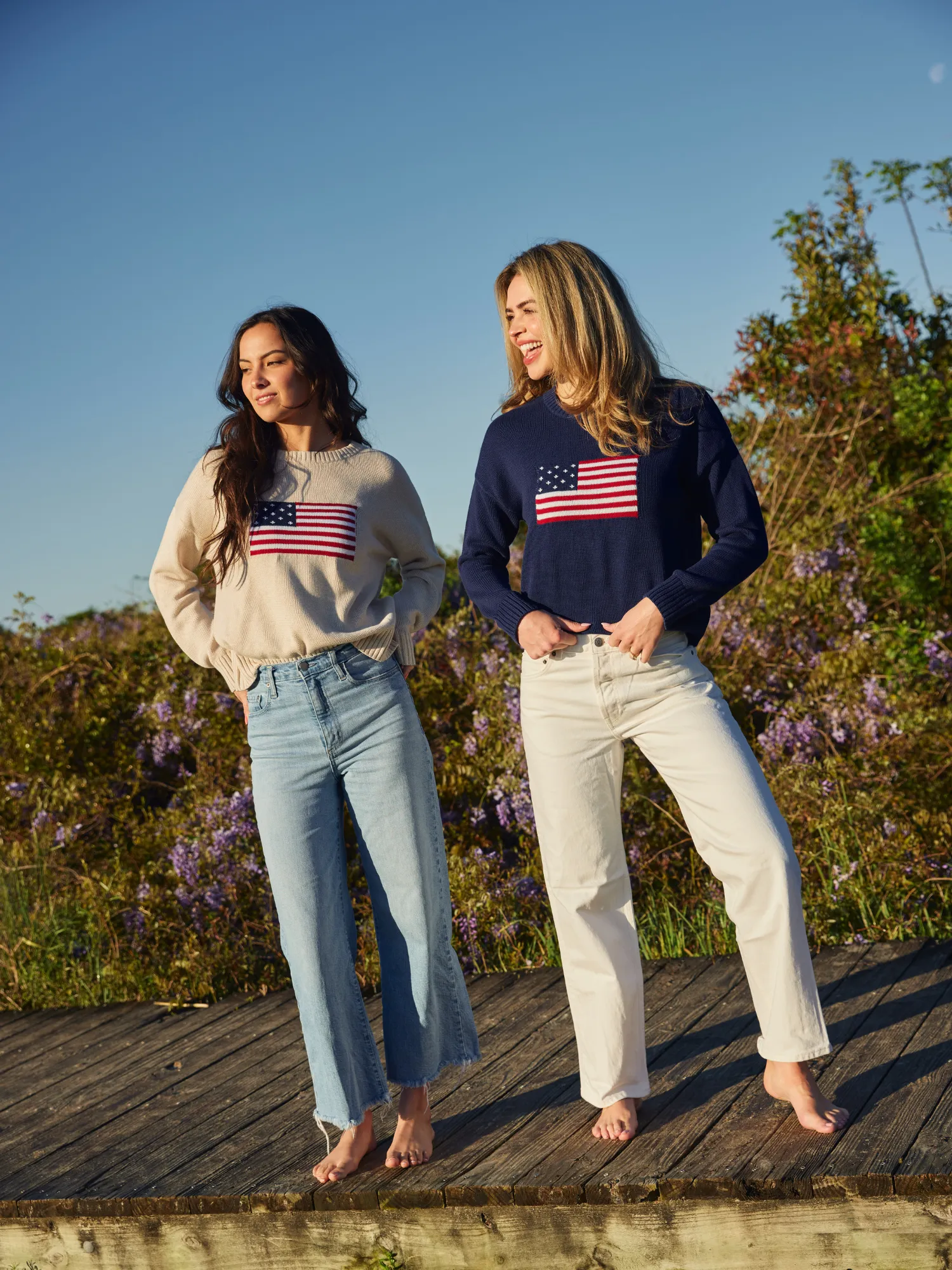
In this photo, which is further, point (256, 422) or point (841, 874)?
point (841, 874)

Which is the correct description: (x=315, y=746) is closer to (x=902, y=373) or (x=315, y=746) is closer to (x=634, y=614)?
(x=634, y=614)

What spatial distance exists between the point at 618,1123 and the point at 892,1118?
0.58 meters

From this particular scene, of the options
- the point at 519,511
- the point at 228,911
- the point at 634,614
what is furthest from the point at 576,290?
the point at 228,911

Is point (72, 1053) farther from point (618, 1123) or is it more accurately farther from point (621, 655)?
point (621, 655)

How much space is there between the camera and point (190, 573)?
114 inches

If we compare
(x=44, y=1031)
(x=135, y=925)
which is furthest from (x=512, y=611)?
(x=135, y=925)

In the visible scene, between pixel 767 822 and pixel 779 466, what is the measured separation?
425 cm

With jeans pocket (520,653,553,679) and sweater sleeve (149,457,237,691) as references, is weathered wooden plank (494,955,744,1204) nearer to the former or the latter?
jeans pocket (520,653,553,679)

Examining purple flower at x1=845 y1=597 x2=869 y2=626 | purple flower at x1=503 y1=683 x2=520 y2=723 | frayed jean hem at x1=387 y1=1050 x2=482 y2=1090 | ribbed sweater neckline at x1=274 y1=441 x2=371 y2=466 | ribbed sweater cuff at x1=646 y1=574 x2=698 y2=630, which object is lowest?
frayed jean hem at x1=387 y1=1050 x2=482 y2=1090

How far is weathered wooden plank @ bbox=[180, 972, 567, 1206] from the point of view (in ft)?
8.91

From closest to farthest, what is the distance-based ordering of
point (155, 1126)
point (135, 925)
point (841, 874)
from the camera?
point (155, 1126) < point (841, 874) < point (135, 925)

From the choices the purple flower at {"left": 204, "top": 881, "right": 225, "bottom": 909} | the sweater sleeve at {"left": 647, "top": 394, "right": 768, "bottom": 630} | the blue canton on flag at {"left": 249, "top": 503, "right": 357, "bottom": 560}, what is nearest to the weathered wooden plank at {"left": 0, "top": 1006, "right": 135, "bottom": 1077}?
the purple flower at {"left": 204, "top": 881, "right": 225, "bottom": 909}

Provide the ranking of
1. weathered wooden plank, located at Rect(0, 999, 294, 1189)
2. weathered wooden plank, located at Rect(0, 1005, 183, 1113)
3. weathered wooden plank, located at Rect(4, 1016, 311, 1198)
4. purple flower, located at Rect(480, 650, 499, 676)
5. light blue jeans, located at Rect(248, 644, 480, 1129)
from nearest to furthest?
1. light blue jeans, located at Rect(248, 644, 480, 1129)
2. weathered wooden plank, located at Rect(4, 1016, 311, 1198)
3. weathered wooden plank, located at Rect(0, 999, 294, 1189)
4. weathered wooden plank, located at Rect(0, 1005, 183, 1113)
5. purple flower, located at Rect(480, 650, 499, 676)

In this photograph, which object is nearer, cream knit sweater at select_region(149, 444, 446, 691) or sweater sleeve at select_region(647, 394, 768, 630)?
sweater sleeve at select_region(647, 394, 768, 630)
